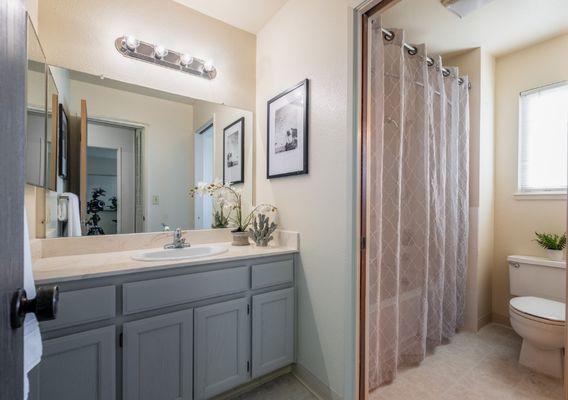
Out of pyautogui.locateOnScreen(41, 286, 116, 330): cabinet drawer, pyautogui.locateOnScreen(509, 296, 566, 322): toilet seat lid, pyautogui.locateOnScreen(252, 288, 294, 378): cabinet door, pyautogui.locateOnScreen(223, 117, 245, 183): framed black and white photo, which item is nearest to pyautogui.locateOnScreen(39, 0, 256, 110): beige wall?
pyautogui.locateOnScreen(223, 117, 245, 183): framed black and white photo

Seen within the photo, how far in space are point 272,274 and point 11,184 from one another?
4.56 feet

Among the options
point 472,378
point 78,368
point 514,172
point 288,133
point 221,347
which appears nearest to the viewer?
point 78,368

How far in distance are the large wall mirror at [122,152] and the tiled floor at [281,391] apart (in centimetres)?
112

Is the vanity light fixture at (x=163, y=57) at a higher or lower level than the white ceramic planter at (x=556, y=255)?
higher

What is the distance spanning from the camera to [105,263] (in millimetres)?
1345

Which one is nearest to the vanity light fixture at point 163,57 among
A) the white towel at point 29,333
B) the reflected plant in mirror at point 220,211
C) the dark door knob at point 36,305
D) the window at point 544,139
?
the reflected plant in mirror at point 220,211

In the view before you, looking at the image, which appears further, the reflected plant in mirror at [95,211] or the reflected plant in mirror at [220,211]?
the reflected plant in mirror at [220,211]

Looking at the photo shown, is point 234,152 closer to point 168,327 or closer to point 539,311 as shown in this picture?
point 168,327

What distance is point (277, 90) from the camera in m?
2.01

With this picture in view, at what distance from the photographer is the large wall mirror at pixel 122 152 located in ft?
4.69

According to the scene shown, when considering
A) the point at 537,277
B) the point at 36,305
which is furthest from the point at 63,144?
the point at 537,277

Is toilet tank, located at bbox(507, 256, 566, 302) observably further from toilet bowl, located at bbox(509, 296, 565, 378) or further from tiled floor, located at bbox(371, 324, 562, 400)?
tiled floor, located at bbox(371, 324, 562, 400)

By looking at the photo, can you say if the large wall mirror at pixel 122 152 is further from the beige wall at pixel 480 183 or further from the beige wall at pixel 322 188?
the beige wall at pixel 480 183

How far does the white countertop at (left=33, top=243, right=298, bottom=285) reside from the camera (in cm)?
113
